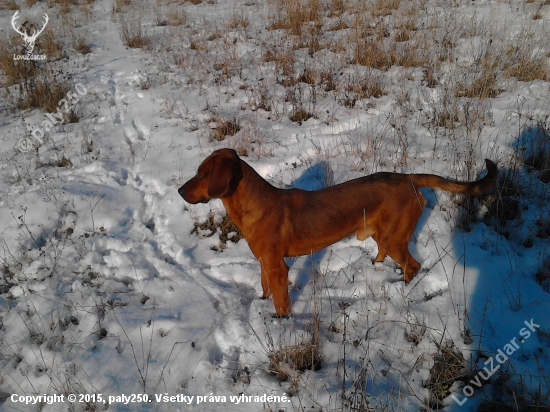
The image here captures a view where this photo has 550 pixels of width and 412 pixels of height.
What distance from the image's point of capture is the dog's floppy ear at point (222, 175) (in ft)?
8.90

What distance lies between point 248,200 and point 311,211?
565 mm

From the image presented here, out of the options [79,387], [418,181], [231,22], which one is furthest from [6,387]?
[231,22]

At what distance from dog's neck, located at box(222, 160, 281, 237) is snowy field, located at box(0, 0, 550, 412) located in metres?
0.64

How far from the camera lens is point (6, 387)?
8.36ft

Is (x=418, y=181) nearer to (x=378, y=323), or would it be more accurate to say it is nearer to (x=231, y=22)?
(x=378, y=323)

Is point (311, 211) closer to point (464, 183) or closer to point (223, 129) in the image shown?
point (464, 183)

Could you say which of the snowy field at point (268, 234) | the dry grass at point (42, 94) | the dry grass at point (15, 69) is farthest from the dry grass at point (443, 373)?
the dry grass at point (15, 69)

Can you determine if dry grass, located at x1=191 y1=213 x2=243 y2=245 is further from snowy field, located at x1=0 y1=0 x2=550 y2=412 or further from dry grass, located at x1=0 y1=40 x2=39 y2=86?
dry grass, located at x1=0 y1=40 x2=39 y2=86

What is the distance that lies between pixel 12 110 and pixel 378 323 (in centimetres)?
783

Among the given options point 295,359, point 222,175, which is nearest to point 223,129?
point 222,175

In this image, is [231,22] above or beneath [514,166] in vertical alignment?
above

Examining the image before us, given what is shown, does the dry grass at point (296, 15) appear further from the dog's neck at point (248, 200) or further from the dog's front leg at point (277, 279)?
the dog's front leg at point (277, 279)

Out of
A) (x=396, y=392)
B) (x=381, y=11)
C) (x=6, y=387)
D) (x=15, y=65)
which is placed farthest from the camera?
(x=381, y=11)

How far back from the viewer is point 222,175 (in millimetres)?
2730
